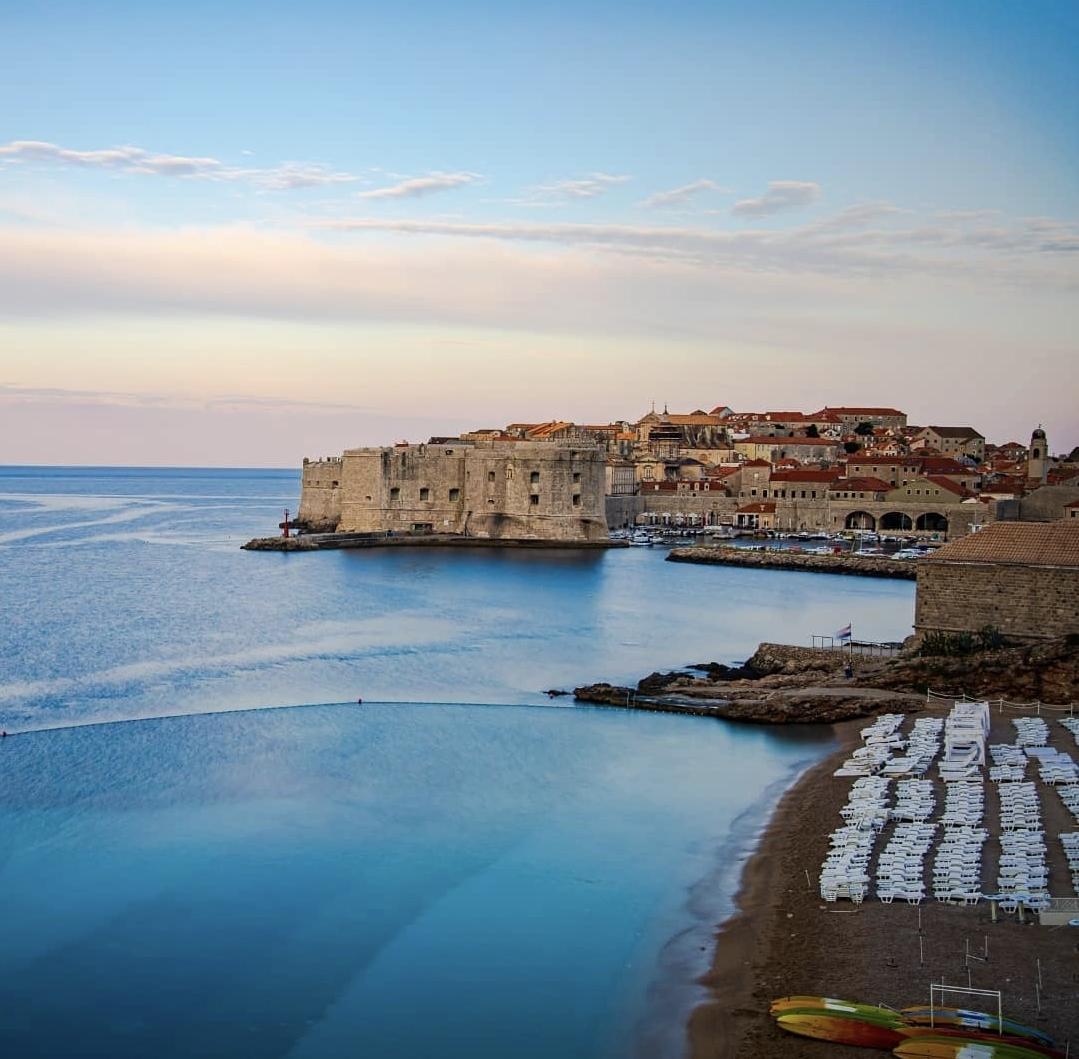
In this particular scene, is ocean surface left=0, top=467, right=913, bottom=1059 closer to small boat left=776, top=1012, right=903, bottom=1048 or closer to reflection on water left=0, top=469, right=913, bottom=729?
reflection on water left=0, top=469, right=913, bottom=729

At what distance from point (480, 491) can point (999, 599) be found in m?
24.6

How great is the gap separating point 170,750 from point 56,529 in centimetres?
3542

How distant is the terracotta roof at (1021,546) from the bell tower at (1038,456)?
24659mm

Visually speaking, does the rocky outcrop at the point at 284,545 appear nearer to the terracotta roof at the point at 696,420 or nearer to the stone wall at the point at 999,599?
the stone wall at the point at 999,599

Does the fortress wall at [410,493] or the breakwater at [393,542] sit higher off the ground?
the fortress wall at [410,493]

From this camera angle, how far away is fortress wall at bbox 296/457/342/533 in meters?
41.6

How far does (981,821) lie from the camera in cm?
995

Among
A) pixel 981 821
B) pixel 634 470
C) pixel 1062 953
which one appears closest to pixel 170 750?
pixel 981 821

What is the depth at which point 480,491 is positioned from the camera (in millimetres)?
39375

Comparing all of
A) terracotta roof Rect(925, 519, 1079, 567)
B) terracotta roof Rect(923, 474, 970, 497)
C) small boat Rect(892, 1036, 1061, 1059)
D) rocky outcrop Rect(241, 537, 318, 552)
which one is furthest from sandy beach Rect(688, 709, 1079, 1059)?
terracotta roof Rect(923, 474, 970, 497)

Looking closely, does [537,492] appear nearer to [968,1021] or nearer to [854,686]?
[854,686]

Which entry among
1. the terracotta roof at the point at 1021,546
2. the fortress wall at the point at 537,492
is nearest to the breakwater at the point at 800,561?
the fortress wall at the point at 537,492

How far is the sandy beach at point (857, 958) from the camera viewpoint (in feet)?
23.0

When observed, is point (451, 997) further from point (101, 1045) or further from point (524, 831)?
point (524, 831)
